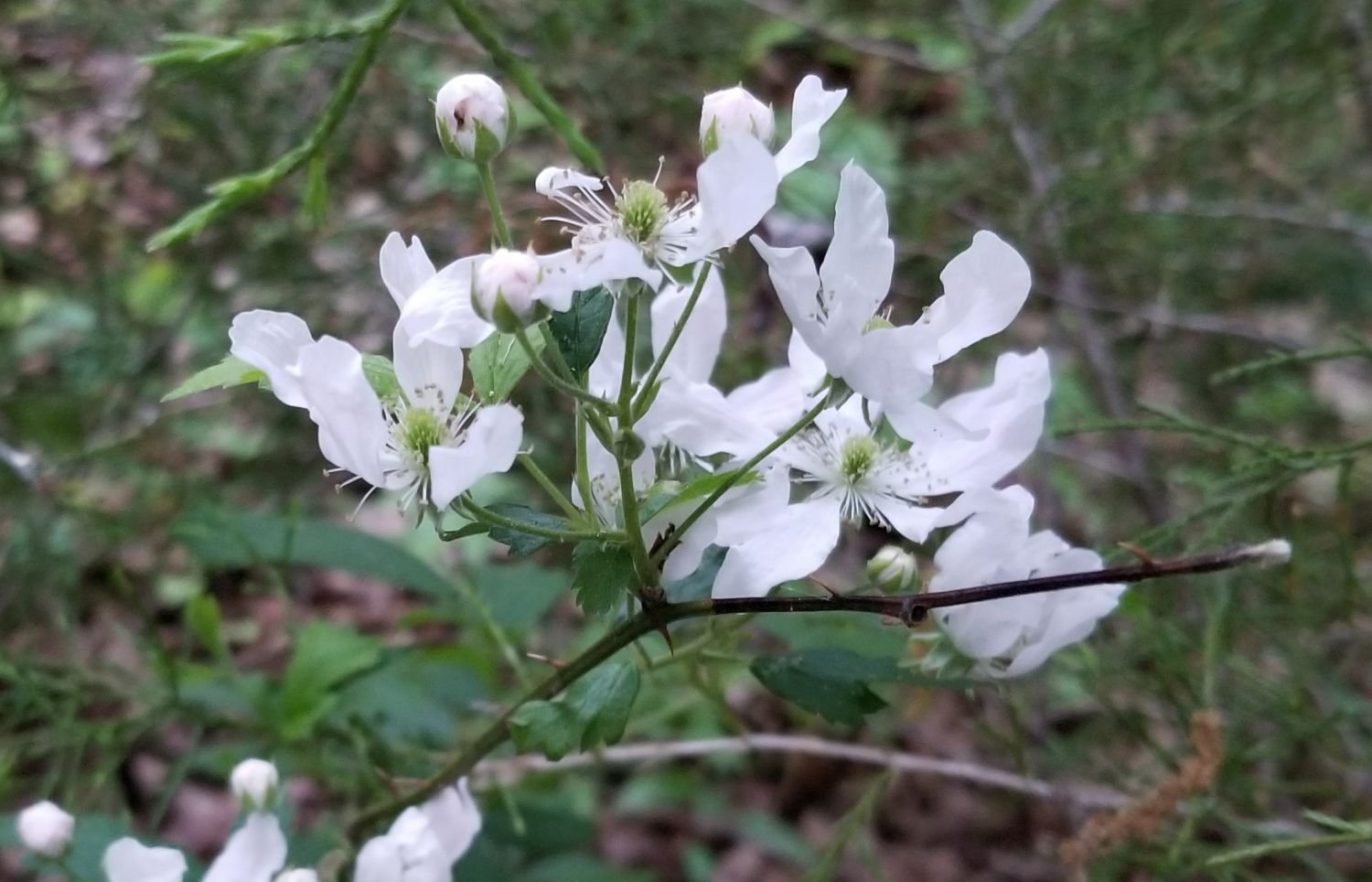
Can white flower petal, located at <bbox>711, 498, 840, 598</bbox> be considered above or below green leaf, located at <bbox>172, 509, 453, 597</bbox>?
above

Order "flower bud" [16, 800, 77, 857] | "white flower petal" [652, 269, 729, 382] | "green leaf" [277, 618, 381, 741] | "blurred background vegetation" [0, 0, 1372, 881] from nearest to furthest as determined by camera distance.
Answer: "white flower petal" [652, 269, 729, 382]
"flower bud" [16, 800, 77, 857]
"green leaf" [277, 618, 381, 741]
"blurred background vegetation" [0, 0, 1372, 881]

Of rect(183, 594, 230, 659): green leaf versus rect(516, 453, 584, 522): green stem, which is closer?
rect(516, 453, 584, 522): green stem

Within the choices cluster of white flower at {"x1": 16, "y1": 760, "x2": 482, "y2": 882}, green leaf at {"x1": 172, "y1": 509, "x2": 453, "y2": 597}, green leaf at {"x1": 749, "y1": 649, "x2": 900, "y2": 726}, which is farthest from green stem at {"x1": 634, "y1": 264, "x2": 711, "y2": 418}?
green leaf at {"x1": 172, "y1": 509, "x2": 453, "y2": 597}

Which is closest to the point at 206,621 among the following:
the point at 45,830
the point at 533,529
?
the point at 45,830

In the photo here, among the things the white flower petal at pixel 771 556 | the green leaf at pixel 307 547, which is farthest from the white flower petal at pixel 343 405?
the green leaf at pixel 307 547

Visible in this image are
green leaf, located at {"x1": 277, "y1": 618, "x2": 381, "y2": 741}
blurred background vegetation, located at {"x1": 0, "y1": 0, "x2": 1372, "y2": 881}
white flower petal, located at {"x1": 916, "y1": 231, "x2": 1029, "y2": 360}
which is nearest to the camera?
white flower petal, located at {"x1": 916, "y1": 231, "x2": 1029, "y2": 360}

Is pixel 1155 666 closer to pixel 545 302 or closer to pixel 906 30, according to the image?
pixel 545 302

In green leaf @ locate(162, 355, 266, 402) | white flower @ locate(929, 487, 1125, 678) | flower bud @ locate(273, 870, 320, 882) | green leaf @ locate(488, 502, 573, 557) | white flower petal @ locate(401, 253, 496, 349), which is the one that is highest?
white flower petal @ locate(401, 253, 496, 349)

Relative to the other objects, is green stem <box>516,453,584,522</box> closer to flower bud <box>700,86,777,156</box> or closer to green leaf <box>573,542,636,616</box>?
green leaf <box>573,542,636,616</box>
